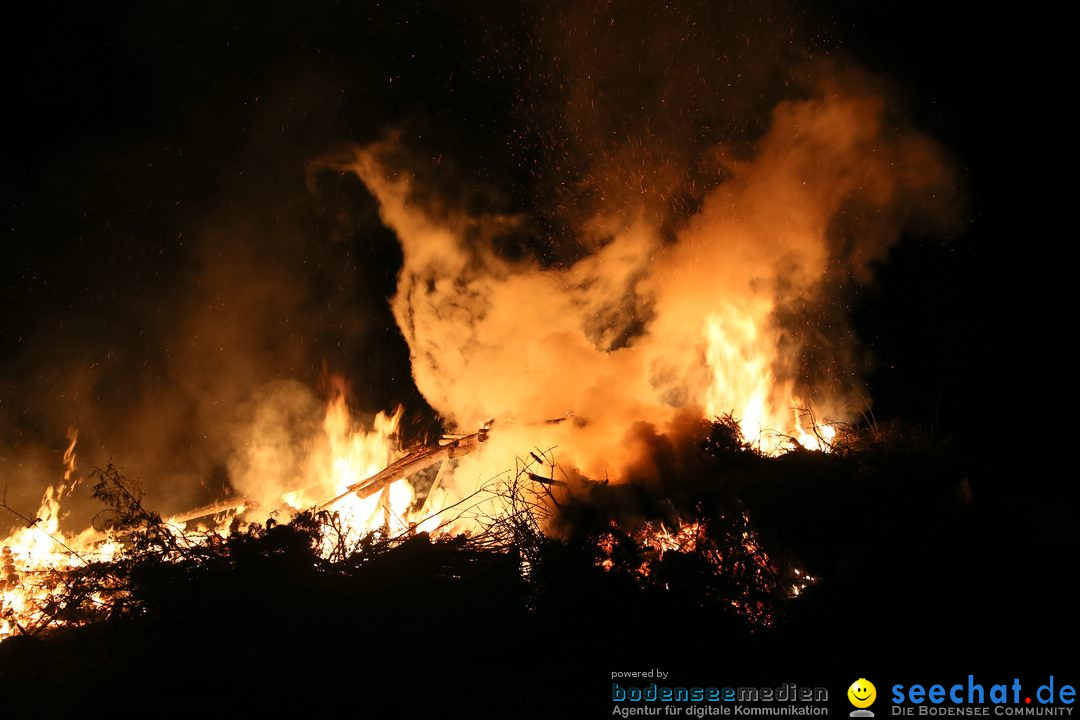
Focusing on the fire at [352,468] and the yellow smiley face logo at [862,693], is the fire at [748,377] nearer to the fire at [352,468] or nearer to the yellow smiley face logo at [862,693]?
the fire at [352,468]

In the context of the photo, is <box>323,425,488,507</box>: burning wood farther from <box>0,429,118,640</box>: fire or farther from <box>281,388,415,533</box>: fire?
<box>0,429,118,640</box>: fire

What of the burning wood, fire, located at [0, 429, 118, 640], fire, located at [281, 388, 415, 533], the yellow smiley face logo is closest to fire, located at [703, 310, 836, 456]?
the burning wood

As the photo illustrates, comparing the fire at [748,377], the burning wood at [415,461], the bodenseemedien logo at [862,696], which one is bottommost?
the bodenseemedien logo at [862,696]

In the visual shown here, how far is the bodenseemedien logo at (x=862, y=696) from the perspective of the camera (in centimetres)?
304

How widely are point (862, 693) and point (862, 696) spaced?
0.02 metres

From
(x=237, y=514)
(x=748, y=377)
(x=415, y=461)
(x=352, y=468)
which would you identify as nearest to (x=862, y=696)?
(x=415, y=461)

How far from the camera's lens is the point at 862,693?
10.2 feet

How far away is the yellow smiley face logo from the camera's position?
10.1 feet

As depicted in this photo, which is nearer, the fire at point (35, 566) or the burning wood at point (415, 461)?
the fire at point (35, 566)

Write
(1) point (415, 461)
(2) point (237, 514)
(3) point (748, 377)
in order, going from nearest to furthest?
(1) point (415, 461) → (2) point (237, 514) → (3) point (748, 377)

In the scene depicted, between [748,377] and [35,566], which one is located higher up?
[748,377]

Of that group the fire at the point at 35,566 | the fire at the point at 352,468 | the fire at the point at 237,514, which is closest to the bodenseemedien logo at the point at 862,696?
the fire at the point at 237,514

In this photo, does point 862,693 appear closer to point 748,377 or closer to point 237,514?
point 748,377

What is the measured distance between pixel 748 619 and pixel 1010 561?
202 cm
